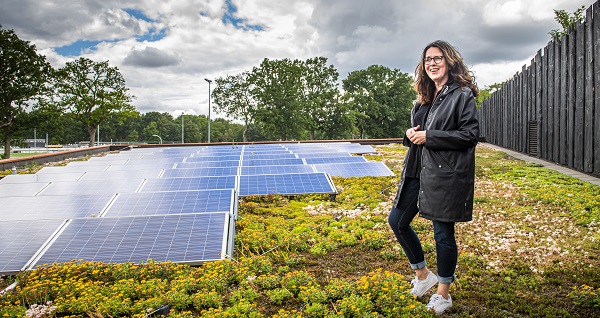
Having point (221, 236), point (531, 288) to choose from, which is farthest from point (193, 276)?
point (531, 288)

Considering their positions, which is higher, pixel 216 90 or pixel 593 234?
pixel 216 90

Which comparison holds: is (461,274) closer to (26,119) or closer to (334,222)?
(334,222)

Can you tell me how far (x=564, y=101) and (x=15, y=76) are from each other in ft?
114

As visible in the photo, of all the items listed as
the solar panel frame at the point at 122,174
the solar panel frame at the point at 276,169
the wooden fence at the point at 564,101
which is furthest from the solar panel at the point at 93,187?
the wooden fence at the point at 564,101

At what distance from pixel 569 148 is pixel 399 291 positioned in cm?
1252

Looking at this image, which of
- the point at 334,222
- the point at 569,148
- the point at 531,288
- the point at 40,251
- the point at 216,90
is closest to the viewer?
the point at 531,288

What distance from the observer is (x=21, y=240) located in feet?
17.1

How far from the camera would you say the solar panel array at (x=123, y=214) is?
5.07 metres

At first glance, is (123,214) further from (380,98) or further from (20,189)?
(380,98)

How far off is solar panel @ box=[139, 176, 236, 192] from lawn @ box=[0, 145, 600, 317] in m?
1.87

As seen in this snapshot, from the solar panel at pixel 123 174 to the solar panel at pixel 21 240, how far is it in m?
4.52

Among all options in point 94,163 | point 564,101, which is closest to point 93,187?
point 94,163

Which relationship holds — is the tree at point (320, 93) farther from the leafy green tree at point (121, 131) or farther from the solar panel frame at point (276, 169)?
the leafy green tree at point (121, 131)

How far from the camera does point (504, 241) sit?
5.91m
